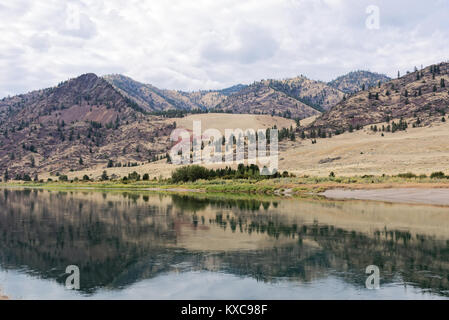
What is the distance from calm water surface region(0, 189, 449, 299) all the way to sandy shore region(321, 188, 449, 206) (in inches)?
376

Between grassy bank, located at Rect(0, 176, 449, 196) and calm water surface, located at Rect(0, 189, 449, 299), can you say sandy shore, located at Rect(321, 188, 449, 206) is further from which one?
calm water surface, located at Rect(0, 189, 449, 299)

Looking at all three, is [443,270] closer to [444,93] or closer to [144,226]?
[144,226]

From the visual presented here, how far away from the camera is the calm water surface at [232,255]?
59.1 ft

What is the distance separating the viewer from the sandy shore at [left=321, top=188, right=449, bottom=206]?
51906mm

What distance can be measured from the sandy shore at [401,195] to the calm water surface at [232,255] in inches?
376

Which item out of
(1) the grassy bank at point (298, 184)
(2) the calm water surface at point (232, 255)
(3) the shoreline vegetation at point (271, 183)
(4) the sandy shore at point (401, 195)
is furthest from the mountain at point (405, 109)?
(2) the calm water surface at point (232, 255)

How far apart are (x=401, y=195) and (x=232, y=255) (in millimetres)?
38800

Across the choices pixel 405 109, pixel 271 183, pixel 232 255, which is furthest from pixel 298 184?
pixel 405 109

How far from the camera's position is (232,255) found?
24641mm

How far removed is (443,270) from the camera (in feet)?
68.0

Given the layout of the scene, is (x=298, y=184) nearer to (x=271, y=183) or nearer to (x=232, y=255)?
(x=271, y=183)
